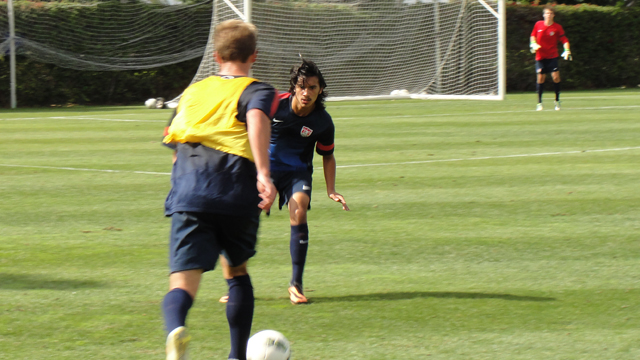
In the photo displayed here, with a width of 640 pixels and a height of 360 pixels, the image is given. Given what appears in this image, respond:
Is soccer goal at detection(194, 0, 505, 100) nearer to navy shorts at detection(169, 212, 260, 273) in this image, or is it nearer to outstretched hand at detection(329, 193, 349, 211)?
outstretched hand at detection(329, 193, 349, 211)

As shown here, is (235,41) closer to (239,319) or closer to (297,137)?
(239,319)

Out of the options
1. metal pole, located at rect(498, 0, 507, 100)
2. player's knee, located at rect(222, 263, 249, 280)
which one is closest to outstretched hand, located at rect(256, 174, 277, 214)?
player's knee, located at rect(222, 263, 249, 280)

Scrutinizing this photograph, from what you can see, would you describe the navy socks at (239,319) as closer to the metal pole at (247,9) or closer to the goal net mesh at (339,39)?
the metal pole at (247,9)

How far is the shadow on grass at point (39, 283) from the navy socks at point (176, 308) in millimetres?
2000

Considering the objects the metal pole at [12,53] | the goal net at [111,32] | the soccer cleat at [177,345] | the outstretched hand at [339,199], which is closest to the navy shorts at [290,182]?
the outstretched hand at [339,199]

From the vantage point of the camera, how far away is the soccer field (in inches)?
162

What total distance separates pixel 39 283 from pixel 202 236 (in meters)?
2.25

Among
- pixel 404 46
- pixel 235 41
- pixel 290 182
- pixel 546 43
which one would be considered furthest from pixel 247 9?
pixel 235 41

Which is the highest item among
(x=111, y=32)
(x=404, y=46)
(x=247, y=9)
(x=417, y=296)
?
(x=247, y=9)

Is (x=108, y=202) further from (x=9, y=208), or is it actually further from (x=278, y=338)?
(x=278, y=338)

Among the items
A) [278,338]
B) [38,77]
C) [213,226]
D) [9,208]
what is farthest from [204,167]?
[38,77]

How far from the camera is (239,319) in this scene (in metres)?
3.61

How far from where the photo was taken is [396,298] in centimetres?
489

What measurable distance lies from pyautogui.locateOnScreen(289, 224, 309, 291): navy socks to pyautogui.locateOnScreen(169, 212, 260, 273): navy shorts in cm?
138
